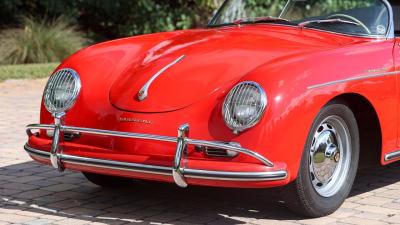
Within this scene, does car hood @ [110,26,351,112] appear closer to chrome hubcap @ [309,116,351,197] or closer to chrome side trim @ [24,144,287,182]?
chrome side trim @ [24,144,287,182]

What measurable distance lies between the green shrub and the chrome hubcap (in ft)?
32.5

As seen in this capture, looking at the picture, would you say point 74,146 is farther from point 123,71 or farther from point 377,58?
point 377,58

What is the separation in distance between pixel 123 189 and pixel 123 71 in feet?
3.40

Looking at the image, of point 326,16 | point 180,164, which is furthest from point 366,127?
point 180,164

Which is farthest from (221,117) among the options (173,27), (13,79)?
(173,27)

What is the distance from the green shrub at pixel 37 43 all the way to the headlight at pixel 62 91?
9.14m

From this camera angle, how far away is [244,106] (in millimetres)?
4457

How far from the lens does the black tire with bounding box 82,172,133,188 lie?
567 centimetres

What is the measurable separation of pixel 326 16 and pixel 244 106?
71.3 inches

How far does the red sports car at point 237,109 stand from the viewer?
14.6 feet

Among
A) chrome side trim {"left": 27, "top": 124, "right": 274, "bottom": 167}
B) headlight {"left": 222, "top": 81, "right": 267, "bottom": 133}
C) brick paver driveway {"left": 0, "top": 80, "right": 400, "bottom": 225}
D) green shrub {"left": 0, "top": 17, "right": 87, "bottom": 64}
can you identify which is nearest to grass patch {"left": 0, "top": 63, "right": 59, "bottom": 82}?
green shrub {"left": 0, "top": 17, "right": 87, "bottom": 64}

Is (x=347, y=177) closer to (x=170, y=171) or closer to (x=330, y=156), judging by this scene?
(x=330, y=156)

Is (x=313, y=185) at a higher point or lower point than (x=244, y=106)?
lower

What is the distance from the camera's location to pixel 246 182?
4410 mm
